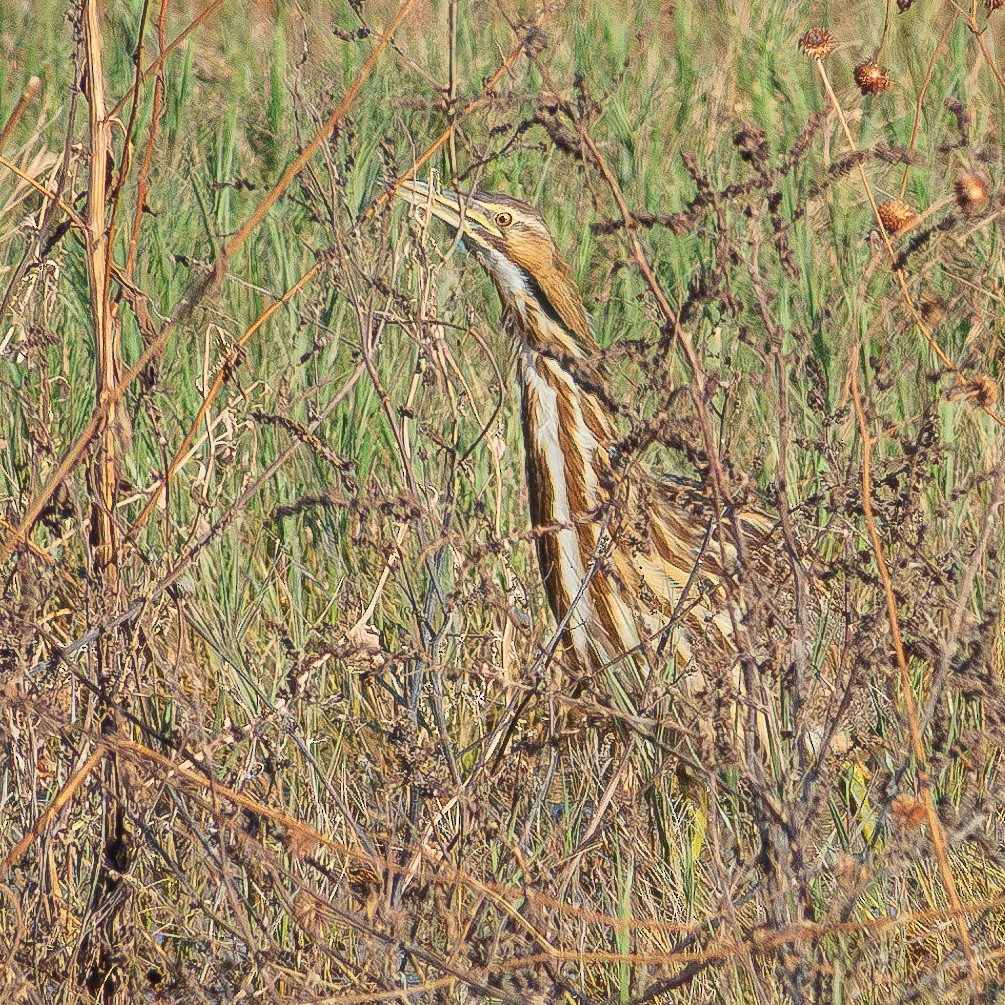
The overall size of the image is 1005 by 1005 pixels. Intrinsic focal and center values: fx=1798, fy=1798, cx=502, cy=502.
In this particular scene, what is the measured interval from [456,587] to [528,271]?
3.89 ft

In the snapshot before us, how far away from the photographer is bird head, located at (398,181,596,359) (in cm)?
294

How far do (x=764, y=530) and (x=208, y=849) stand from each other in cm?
151

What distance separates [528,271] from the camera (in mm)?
2947

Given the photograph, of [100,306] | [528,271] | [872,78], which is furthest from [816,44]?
[528,271]

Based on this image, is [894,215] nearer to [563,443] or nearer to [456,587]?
[456,587]

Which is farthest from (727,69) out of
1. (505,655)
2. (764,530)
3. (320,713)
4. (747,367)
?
(505,655)

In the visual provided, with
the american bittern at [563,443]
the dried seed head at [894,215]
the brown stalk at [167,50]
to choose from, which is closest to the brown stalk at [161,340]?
the brown stalk at [167,50]

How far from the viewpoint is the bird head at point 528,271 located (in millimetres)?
2941

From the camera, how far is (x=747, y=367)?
371 centimetres

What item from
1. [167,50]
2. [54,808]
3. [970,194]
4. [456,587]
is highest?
[167,50]

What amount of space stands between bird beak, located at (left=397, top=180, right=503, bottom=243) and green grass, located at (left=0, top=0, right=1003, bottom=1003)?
0.20 feet

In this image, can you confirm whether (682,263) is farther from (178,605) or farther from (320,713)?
(178,605)

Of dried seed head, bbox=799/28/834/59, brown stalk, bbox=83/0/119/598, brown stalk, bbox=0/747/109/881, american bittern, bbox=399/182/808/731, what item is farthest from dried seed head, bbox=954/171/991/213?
american bittern, bbox=399/182/808/731

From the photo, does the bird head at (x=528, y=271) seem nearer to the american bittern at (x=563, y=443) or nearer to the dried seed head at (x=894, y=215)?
the american bittern at (x=563, y=443)
